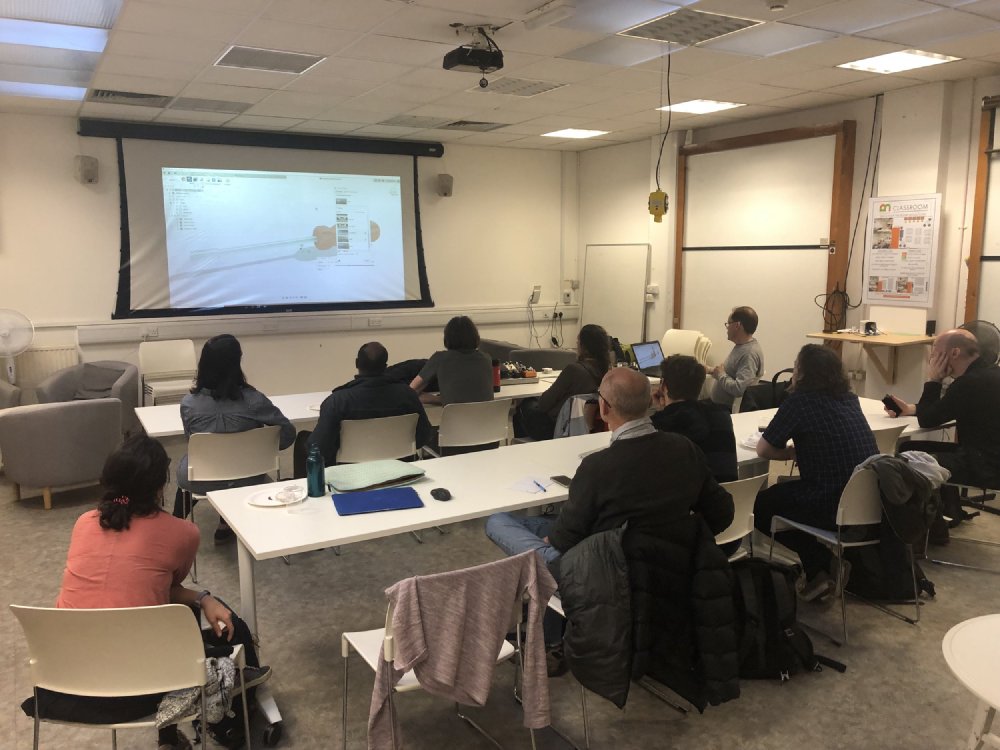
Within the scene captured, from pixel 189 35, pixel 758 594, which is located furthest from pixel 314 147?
pixel 758 594

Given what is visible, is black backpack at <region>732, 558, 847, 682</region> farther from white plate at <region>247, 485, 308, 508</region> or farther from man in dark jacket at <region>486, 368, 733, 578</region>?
white plate at <region>247, 485, 308, 508</region>

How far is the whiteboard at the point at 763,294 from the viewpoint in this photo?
664 centimetres

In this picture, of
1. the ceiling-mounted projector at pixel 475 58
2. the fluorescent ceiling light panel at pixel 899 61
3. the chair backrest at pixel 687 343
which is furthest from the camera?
the chair backrest at pixel 687 343

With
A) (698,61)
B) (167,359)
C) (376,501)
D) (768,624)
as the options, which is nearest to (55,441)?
(167,359)

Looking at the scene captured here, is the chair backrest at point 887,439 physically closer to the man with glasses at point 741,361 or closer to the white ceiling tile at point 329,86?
the man with glasses at point 741,361

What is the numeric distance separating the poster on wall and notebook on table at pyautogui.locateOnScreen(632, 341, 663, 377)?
178 cm

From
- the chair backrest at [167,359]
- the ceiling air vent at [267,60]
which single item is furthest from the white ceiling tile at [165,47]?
the chair backrest at [167,359]

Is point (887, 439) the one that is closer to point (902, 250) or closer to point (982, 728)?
point (982, 728)

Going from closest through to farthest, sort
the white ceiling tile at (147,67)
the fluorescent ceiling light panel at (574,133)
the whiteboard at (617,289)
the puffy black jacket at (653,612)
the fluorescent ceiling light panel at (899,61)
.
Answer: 1. the puffy black jacket at (653,612)
2. the white ceiling tile at (147,67)
3. the fluorescent ceiling light panel at (899,61)
4. the fluorescent ceiling light panel at (574,133)
5. the whiteboard at (617,289)

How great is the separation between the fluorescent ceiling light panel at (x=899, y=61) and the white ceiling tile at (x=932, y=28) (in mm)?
322

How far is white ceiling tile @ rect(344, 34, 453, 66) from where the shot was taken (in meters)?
4.28

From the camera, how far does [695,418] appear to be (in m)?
3.00

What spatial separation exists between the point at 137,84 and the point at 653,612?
5.01m

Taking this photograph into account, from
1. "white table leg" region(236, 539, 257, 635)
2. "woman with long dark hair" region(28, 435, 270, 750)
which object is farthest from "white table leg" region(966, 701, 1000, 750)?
"white table leg" region(236, 539, 257, 635)
